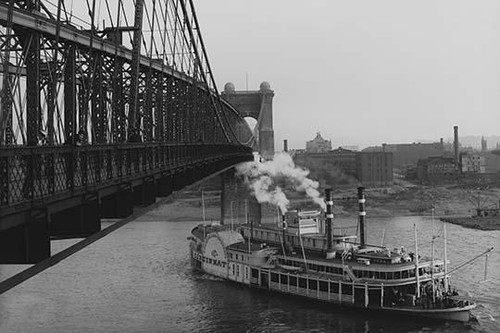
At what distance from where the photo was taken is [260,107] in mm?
147750

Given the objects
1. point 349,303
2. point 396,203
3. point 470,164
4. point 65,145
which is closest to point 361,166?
point 396,203

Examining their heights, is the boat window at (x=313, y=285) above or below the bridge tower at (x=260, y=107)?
below

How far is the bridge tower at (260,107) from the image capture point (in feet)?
467

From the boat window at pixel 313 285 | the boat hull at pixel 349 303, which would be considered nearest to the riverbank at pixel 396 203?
the boat hull at pixel 349 303

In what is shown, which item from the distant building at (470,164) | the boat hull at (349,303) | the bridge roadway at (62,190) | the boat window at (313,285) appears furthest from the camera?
the distant building at (470,164)

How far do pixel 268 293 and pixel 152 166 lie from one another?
2297cm

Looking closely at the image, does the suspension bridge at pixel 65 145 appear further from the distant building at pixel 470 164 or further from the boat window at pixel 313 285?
the distant building at pixel 470 164

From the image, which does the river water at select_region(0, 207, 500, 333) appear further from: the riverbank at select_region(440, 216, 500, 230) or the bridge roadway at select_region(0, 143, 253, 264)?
the riverbank at select_region(440, 216, 500, 230)

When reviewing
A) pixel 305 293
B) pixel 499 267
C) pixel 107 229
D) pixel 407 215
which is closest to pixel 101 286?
pixel 305 293

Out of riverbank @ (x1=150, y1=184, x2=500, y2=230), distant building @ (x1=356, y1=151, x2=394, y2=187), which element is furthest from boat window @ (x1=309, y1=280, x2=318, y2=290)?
distant building @ (x1=356, y1=151, x2=394, y2=187)

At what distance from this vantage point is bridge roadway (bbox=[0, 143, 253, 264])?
1261 cm

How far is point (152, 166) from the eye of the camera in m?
26.5

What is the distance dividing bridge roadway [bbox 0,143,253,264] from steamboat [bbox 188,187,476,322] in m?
19.5

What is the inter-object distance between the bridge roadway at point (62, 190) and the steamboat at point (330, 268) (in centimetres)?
1952
